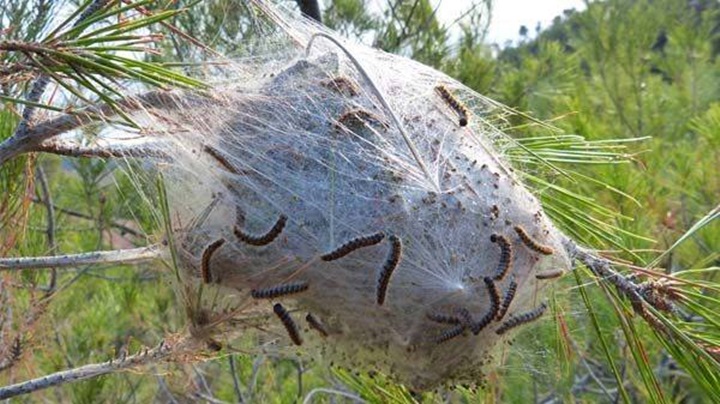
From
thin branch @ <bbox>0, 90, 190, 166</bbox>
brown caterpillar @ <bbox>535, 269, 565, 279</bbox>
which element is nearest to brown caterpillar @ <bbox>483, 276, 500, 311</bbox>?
brown caterpillar @ <bbox>535, 269, 565, 279</bbox>

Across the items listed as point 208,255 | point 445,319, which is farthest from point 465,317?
point 208,255

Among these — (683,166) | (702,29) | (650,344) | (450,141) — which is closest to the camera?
(450,141)

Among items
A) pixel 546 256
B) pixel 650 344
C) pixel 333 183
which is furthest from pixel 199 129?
pixel 650 344

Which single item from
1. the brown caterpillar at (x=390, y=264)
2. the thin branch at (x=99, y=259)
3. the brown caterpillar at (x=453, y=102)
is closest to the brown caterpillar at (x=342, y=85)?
the brown caterpillar at (x=453, y=102)

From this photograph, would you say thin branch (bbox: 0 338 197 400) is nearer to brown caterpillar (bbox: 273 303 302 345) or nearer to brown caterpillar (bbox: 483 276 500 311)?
brown caterpillar (bbox: 273 303 302 345)

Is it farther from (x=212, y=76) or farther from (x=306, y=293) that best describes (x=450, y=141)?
(x=212, y=76)

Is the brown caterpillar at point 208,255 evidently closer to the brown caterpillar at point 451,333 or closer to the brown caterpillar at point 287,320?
the brown caterpillar at point 287,320
